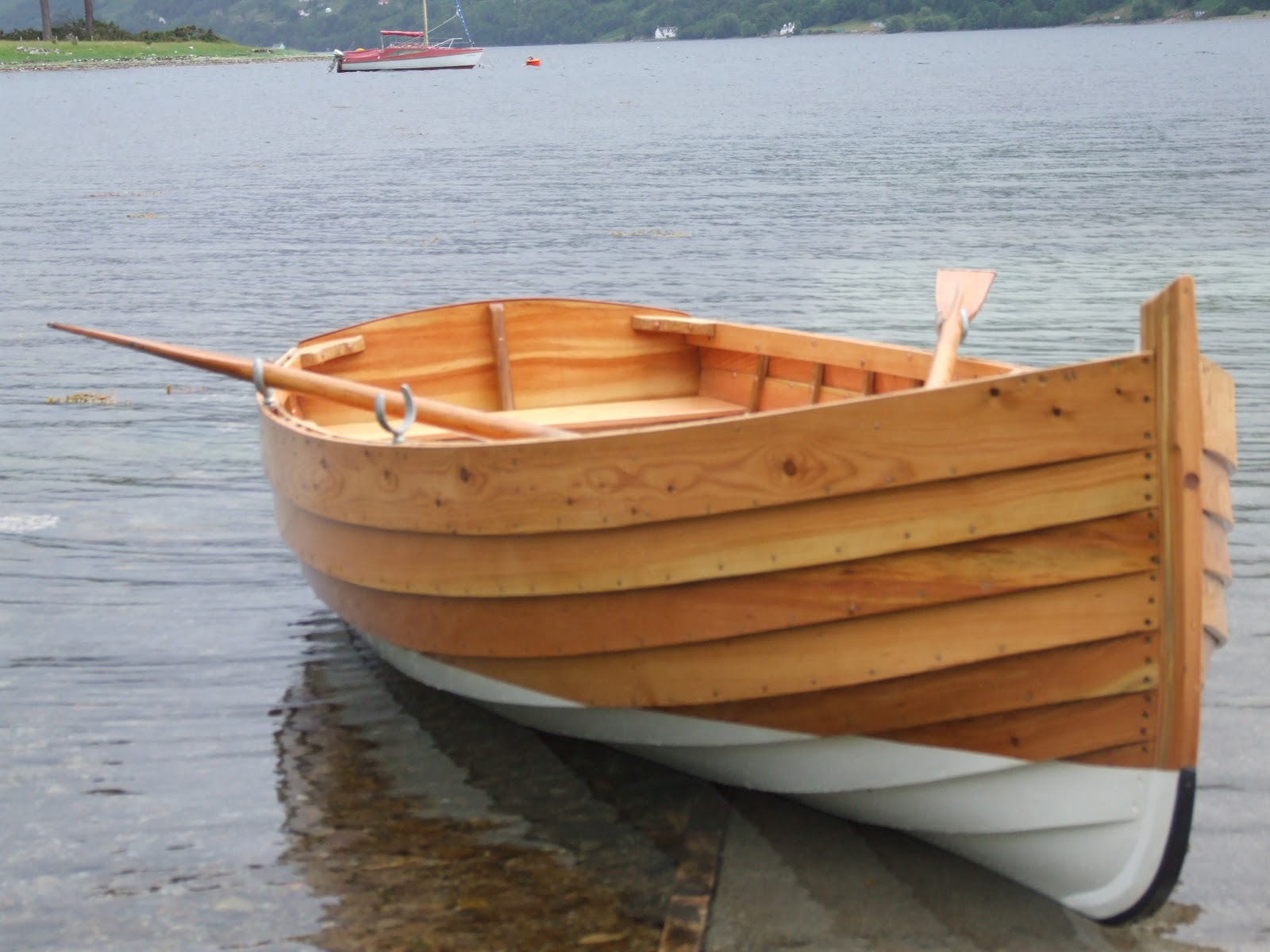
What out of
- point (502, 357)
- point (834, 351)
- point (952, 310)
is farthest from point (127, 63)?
point (952, 310)

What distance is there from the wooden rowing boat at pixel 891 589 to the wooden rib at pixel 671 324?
2.10 m

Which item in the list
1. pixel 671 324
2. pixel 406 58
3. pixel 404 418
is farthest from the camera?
pixel 406 58

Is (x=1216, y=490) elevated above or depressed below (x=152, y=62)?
below

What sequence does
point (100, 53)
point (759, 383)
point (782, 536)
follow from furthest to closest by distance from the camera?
point (100, 53) < point (759, 383) < point (782, 536)

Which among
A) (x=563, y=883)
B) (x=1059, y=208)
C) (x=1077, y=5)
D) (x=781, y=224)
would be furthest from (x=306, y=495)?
(x=1077, y=5)

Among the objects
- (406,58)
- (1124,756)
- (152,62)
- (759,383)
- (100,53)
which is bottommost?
(1124,756)

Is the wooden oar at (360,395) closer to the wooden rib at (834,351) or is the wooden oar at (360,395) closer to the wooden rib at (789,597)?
the wooden rib at (789,597)

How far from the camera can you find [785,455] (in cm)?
431

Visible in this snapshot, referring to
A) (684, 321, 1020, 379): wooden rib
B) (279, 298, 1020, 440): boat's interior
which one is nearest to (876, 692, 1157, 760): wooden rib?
(684, 321, 1020, 379): wooden rib

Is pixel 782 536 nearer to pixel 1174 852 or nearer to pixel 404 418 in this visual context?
pixel 1174 852

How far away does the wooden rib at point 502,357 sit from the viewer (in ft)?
25.7

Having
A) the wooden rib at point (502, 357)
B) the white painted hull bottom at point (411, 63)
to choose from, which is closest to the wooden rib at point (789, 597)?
the wooden rib at point (502, 357)

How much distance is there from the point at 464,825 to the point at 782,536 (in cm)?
179

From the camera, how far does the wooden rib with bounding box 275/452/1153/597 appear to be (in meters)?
4.09
